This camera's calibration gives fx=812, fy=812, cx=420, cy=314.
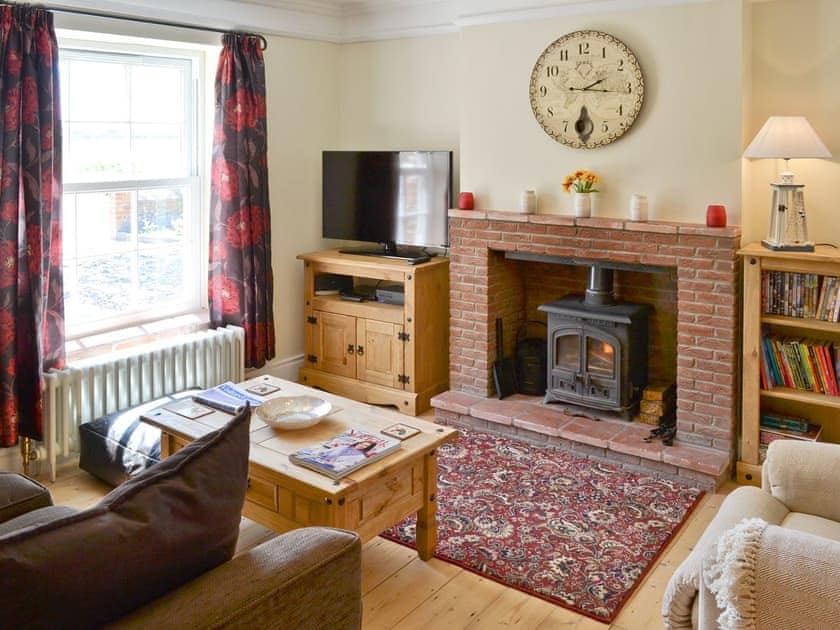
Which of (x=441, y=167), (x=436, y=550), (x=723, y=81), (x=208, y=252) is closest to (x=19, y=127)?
(x=208, y=252)

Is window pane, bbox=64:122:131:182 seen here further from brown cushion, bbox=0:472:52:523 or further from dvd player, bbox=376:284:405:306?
brown cushion, bbox=0:472:52:523

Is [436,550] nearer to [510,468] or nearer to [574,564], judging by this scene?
[574,564]

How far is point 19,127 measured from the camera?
3664mm

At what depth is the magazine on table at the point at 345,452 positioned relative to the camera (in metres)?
2.76

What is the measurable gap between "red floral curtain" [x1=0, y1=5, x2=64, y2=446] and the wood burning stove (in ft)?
8.35

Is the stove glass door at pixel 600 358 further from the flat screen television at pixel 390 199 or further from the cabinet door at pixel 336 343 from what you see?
the cabinet door at pixel 336 343

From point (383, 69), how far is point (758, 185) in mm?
2498

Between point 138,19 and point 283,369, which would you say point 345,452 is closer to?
point 283,369

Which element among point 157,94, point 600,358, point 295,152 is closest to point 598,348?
point 600,358

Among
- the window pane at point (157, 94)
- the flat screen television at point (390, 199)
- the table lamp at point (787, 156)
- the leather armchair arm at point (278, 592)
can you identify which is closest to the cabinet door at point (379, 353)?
the flat screen television at point (390, 199)

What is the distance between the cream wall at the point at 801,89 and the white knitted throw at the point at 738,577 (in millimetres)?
2493

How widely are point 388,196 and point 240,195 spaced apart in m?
0.90

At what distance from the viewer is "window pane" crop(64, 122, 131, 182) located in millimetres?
4168

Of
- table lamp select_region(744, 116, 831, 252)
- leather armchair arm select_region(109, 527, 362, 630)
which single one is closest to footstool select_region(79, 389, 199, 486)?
leather armchair arm select_region(109, 527, 362, 630)
